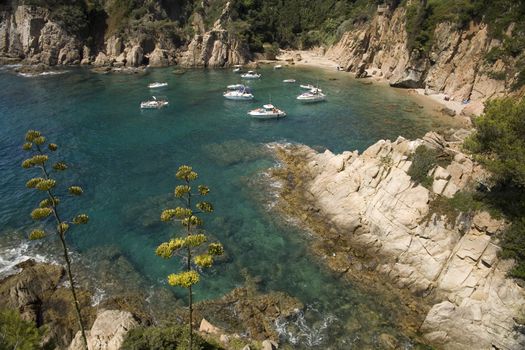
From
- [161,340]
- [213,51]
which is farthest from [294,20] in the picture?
[161,340]

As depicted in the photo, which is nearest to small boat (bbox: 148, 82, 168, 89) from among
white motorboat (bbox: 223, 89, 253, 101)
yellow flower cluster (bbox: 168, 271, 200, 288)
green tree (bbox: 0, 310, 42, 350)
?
white motorboat (bbox: 223, 89, 253, 101)

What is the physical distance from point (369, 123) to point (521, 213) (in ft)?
129

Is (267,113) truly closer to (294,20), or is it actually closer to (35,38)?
(294,20)

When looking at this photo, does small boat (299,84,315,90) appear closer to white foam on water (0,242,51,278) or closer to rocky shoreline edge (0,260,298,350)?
rocky shoreline edge (0,260,298,350)

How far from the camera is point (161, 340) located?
20.6m

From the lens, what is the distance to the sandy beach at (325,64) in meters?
72.8

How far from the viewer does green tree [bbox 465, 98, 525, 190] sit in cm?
2766

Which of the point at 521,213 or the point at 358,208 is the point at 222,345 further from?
the point at 521,213

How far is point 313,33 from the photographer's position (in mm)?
137750

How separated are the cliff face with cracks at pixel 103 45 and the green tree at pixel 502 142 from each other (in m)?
94.9

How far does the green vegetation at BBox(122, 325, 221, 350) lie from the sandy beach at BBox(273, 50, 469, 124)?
64703mm

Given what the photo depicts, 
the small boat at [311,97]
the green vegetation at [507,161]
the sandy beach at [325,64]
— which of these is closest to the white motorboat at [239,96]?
the small boat at [311,97]

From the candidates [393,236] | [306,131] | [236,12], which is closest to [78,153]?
[306,131]

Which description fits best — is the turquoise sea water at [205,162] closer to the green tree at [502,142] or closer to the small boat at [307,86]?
the small boat at [307,86]
